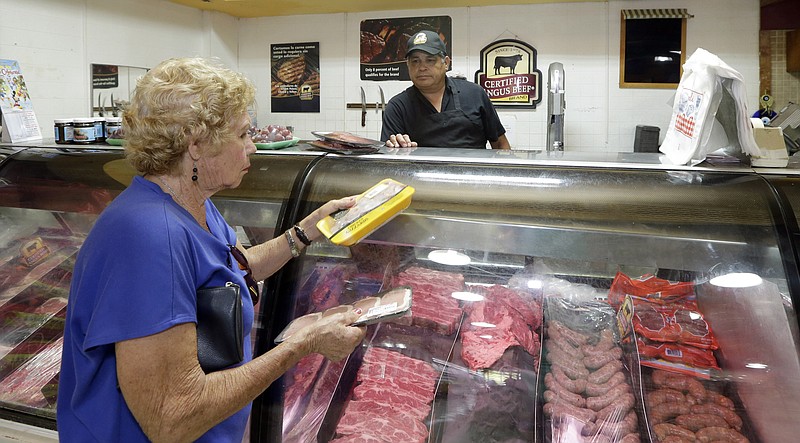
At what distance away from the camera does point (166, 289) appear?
1.07m

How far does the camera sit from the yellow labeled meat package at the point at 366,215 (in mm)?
1527

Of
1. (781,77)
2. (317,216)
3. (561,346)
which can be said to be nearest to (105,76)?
(317,216)

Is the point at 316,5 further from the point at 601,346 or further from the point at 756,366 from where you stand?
the point at 756,366

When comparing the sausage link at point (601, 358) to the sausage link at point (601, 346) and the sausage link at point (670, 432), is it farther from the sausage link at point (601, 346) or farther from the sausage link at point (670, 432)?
the sausage link at point (670, 432)

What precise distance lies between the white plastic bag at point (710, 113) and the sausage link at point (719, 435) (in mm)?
681

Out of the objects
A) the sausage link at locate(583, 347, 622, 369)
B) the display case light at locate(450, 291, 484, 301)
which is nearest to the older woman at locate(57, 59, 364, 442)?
the display case light at locate(450, 291, 484, 301)

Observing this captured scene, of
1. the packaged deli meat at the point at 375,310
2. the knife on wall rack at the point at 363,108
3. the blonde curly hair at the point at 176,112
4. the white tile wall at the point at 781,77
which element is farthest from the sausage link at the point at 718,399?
the knife on wall rack at the point at 363,108

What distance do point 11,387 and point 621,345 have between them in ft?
6.04

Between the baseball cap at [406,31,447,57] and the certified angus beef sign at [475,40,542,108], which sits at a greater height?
the certified angus beef sign at [475,40,542,108]

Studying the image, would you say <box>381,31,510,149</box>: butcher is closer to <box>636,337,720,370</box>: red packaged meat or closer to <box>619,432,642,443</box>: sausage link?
<box>636,337,720,370</box>: red packaged meat

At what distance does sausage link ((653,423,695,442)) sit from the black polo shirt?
2.06 m

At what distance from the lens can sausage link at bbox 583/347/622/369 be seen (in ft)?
5.46

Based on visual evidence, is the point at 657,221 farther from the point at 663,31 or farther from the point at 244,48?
the point at 244,48

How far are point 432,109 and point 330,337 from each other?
2.25 meters
